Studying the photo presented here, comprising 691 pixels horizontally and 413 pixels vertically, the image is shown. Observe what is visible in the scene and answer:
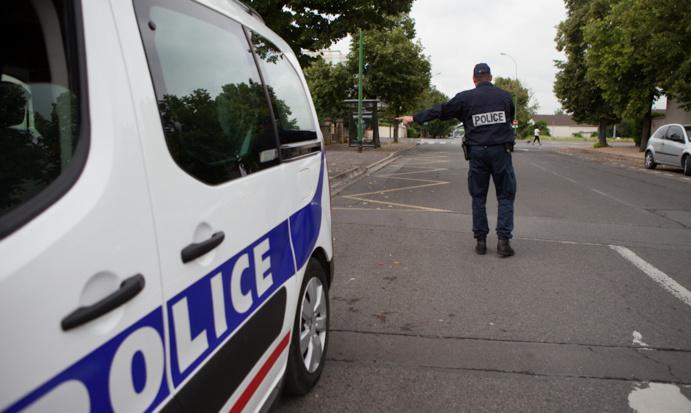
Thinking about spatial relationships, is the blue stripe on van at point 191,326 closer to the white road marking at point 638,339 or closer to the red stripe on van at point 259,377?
the red stripe on van at point 259,377

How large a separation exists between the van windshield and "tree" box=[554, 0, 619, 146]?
39334 mm

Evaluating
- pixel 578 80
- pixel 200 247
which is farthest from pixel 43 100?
pixel 578 80

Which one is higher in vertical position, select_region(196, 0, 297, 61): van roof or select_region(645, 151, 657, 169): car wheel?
select_region(196, 0, 297, 61): van roof

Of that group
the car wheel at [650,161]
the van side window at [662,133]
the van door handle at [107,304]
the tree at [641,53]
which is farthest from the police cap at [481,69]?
the tree at [641,53]

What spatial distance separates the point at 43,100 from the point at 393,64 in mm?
32015

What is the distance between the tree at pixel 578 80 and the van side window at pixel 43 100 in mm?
39338

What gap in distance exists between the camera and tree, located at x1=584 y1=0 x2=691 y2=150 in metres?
18.6

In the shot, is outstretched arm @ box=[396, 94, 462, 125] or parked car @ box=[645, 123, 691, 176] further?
parked car @ box=[645, 123, 691, 176]

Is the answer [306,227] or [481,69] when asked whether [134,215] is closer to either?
[306,227]

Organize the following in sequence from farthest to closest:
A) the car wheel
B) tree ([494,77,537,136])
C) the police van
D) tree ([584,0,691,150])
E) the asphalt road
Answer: tree ([494,77,537,136]) → tree ([584,0,691,150]) → the car wheel → the asphalt road → the police van

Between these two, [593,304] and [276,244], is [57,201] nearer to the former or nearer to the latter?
[276,244]

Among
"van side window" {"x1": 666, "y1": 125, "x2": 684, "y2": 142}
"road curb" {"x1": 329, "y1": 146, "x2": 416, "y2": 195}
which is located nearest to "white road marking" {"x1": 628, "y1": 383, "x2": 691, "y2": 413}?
"road curb" {"x1": 329, "y1": 146, "x2": 416, "y2": 195}

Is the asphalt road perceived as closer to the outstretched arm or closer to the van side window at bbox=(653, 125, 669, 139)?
the outstretched arm

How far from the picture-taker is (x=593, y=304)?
4281 mm
